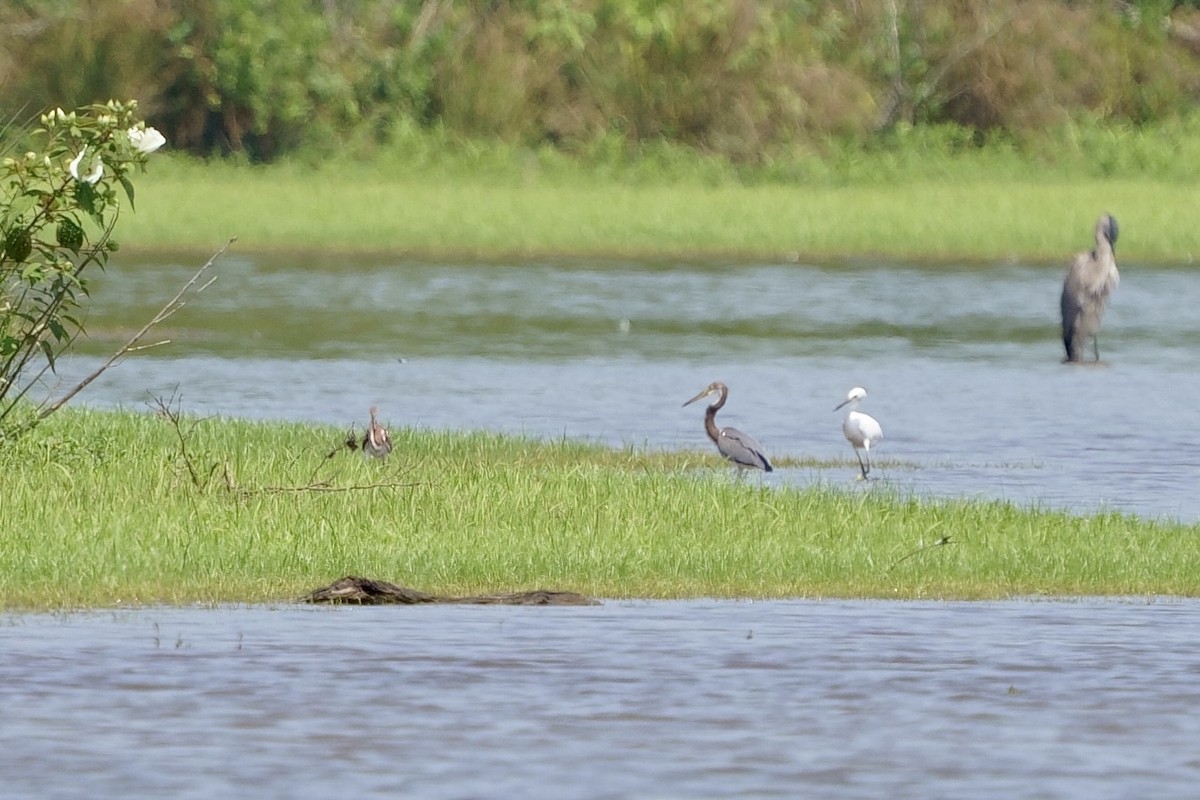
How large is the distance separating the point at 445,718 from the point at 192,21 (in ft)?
108

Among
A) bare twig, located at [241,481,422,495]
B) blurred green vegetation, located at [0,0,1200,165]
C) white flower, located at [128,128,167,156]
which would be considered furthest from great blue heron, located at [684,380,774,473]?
blurred green vegetation, located at [0,0,1200,165]

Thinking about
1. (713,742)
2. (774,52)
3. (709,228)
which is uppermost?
(774,52)

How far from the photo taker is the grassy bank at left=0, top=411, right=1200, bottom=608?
11.2m

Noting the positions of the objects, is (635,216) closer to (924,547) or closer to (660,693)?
(924,547)

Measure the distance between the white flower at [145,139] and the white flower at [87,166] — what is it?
19 centimetres

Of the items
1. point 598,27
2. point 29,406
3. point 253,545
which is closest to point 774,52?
point 598,27

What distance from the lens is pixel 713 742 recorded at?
8.47 metres

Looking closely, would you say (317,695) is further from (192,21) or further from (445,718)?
(192,21)

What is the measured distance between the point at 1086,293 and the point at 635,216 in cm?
1251

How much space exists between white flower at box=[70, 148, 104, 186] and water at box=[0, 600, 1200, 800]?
9.63 ft

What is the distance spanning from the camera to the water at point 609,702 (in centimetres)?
795

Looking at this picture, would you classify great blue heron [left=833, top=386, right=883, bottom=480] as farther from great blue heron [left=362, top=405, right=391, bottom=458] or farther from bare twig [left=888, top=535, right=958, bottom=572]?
bare twig [left=888, top=535, right=958, bottom=572]

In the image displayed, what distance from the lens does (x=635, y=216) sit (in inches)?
1432

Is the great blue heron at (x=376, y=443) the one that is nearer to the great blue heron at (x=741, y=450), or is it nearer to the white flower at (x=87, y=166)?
the great blue heron at (x=741, y=450)
